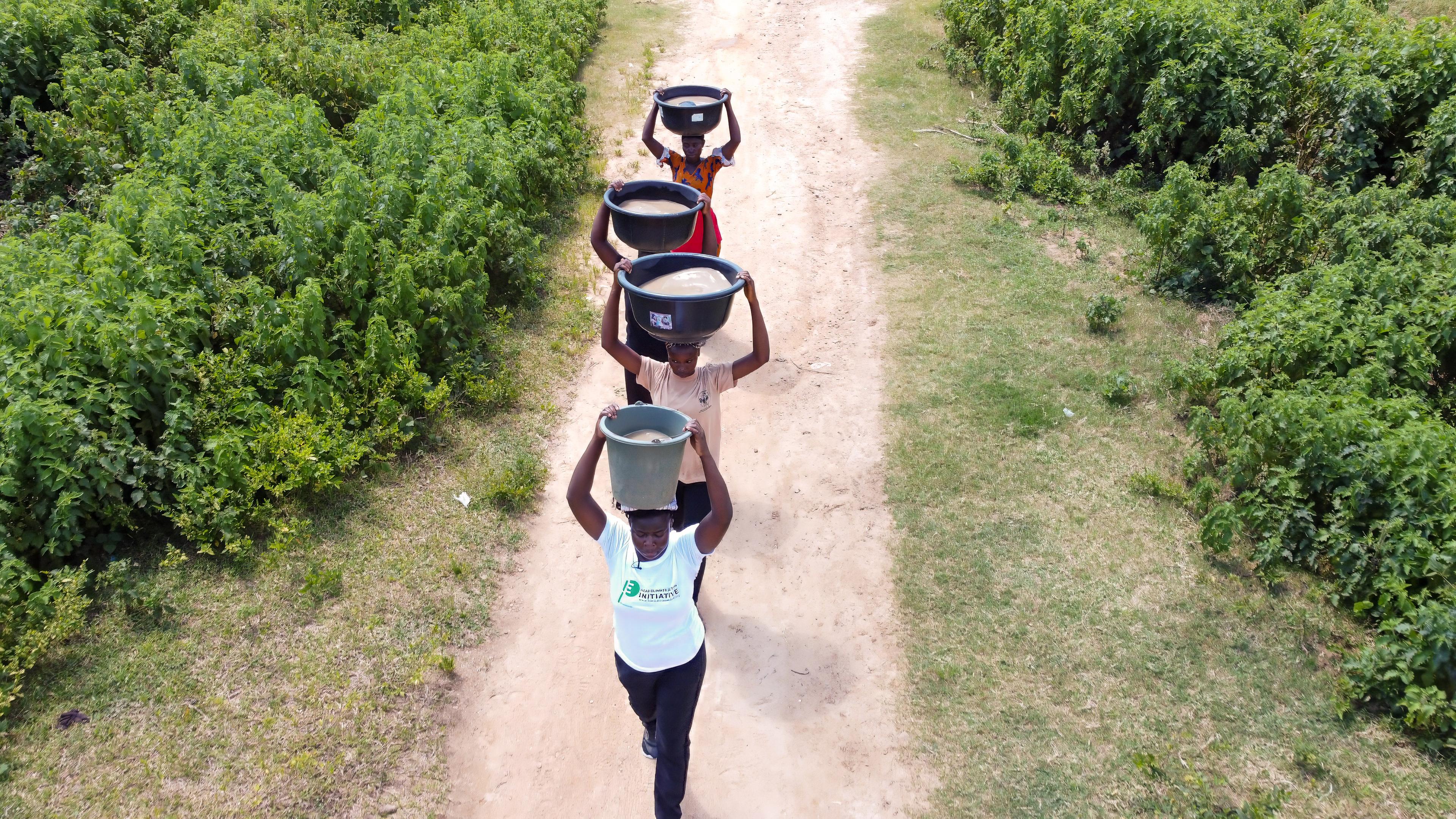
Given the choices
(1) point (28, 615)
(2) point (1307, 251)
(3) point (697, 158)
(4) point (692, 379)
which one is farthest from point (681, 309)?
(2) point (1307, 251)

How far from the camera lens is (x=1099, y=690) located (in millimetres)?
5023

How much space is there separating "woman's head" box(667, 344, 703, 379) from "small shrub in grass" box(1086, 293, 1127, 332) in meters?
4.78

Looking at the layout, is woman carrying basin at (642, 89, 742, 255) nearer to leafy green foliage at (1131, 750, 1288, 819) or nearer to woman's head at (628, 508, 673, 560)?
woman's head at (628, 508, 673, 560)

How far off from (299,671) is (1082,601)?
4414 millimetres

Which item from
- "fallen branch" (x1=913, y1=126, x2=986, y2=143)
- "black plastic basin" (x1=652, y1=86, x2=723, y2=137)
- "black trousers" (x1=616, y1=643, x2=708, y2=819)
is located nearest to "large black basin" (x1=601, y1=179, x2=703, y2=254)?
"black plastic basin" (x1=652, y1=86, x2=723, y2=137)

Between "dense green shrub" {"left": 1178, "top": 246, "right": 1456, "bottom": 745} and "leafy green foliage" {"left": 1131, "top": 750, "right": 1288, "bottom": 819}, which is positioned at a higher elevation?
"dense green shrub" {"left": 1178, "top": 246, "right": 1456, "bottom": 745}

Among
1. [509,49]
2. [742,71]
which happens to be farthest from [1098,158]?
[509,49]

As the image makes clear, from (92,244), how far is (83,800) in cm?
370

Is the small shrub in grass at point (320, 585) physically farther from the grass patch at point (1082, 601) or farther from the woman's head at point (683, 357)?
the grass patch at point (1082, 601)

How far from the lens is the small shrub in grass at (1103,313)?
7953mm

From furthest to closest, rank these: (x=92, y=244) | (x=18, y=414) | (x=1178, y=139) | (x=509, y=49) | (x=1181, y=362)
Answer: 1. (x=509, y=49)
2. (x=1178, y=139)
3. (x=1181, y=362)
4. (x=92, y=244)
5. (x=18, y=414)

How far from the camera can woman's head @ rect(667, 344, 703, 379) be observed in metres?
4.43

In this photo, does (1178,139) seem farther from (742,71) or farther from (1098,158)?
(742,71)

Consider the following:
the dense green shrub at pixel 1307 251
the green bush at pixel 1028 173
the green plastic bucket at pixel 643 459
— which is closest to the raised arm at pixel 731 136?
the green plastic bucket at pixel 643 459
